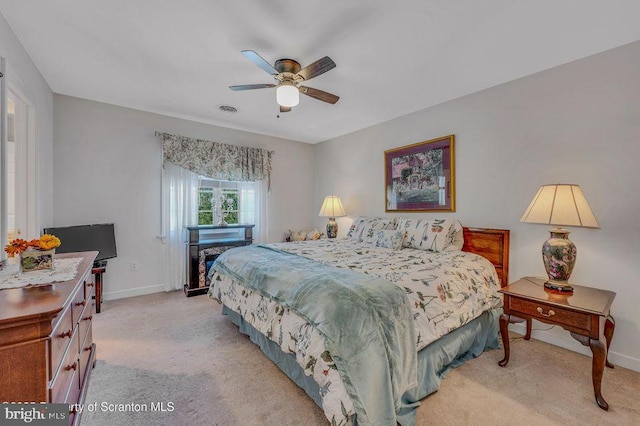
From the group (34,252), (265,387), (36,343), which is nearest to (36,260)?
(34,252)

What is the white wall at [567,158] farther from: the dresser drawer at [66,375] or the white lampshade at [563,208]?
the dresser drawer at [66,375]

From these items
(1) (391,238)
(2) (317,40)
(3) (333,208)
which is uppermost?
(2) (317,40)

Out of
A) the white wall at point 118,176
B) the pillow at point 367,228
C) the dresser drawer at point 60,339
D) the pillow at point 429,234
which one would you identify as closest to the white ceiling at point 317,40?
the white wall at point 118,176

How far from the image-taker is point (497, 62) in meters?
2.41

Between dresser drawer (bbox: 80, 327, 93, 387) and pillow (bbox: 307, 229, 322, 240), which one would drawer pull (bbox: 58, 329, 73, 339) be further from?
pillow (bbox: 307, 229, 322, 240)

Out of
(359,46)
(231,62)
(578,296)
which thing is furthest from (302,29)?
(578,296)

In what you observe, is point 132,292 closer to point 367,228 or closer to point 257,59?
point 367,228

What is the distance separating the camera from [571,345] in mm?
2393

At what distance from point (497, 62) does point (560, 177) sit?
3.80 ft

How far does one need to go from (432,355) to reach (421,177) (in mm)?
2285

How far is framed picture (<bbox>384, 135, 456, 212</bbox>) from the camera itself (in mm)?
3270

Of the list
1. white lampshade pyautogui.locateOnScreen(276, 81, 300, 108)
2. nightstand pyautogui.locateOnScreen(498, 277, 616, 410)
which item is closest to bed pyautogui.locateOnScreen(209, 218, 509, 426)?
nightstand pyautogui.locateOnScreen(498, 277, 616, 410)

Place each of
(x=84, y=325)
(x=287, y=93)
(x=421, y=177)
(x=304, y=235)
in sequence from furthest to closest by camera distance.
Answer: (x=304, y=235) < (x=421, y=177) < (x=287, y=93) < (x=84, y=325)

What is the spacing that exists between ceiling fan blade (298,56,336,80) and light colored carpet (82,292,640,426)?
2262mm
